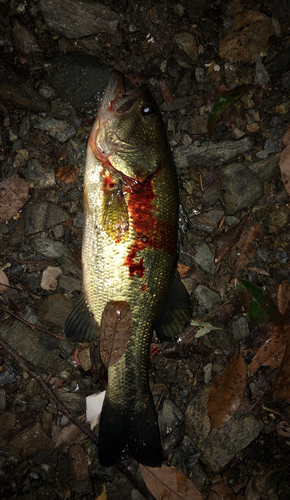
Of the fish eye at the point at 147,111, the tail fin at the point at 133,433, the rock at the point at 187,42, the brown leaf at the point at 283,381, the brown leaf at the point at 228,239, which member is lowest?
the tail fin at the point at 133,433

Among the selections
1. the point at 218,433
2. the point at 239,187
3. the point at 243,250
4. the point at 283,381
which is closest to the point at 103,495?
the point at 218,433

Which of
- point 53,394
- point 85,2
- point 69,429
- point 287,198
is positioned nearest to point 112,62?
point 85,2

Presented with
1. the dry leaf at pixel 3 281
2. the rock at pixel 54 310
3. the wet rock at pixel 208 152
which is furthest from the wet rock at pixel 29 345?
the wet rock at pixel 208 152

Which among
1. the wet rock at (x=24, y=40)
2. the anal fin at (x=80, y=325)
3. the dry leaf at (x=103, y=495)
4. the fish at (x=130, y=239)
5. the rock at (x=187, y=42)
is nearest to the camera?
the fish at (x=130, y=239)

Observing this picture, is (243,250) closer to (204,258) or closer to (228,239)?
(228,239)

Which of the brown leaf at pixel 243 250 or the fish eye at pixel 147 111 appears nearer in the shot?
the fish eye at pixel 147 111

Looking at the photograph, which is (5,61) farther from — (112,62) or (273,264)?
(273,264)

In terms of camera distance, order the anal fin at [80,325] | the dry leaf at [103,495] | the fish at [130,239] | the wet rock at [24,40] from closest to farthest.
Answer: the fish at [130,239] < the anal fin at [80,325] < the dry leaf at [103,495] < the wet rock at [24,40]

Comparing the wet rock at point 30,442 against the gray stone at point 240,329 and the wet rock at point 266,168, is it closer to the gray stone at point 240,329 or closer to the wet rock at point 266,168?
the gray stone at point 240,329

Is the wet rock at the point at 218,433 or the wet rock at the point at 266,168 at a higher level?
the wet rock at the point at 266,168
